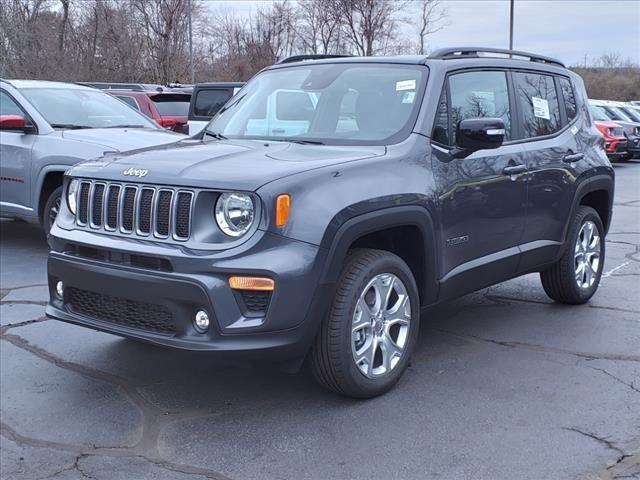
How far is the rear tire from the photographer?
620 centimetres

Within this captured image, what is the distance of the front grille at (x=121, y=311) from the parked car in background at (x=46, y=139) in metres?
3.69

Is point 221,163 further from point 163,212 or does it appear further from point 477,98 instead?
point 477,98

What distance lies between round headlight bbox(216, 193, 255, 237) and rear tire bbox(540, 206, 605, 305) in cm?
317

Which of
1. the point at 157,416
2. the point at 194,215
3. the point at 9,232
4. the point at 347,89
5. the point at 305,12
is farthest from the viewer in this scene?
the point at 305,12

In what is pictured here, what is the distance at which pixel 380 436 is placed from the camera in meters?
3.98

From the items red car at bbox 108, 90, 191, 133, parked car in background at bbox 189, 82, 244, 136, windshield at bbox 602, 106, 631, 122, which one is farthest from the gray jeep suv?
windshield at bbox 602, 106, 631, 122

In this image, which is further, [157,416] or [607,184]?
[607,184]

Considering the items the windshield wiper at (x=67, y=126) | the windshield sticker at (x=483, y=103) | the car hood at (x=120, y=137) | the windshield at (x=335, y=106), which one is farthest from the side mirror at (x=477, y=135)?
the windshield wiper at (x=67, y=126)

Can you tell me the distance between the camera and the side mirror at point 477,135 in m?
4.77

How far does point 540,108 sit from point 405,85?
1482 mm

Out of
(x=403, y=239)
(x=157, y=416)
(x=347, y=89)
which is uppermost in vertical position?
(x=347, y=89)

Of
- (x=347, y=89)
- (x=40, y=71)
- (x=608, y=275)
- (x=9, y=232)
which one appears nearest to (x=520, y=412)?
(x=347, y=89)

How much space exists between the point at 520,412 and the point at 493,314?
2080mm

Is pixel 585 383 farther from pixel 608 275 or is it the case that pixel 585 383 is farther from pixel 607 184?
pixel 608 275
